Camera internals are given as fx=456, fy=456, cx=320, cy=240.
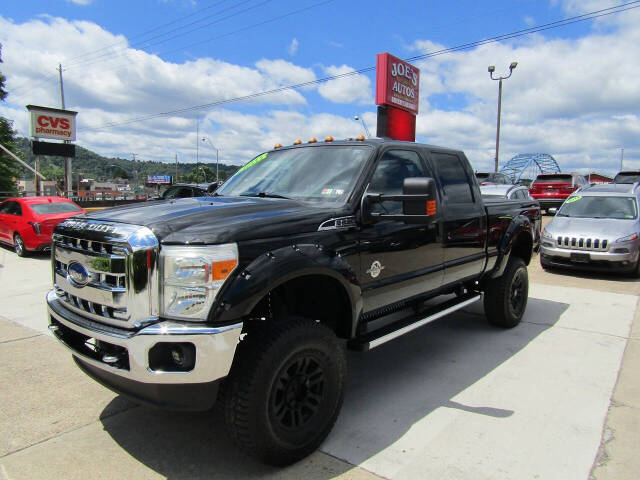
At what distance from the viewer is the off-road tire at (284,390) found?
2.37m

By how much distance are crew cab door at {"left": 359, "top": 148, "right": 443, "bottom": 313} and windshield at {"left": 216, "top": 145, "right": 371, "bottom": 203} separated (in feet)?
0.67

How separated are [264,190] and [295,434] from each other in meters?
1.86

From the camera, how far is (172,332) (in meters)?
2.25

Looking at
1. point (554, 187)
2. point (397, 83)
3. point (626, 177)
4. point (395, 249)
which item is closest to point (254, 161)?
point (395, 249)

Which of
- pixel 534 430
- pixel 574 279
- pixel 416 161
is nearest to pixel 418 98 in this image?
pixel 574 279

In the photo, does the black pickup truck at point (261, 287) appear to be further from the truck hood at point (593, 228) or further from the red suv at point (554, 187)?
the red suv at point (554, 187)

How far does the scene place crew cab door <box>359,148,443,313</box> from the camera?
323 cm

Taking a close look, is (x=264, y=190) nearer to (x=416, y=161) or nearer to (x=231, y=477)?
(x=416, y=161)

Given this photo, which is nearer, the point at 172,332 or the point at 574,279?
the point at 172,332

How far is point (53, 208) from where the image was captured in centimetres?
1108

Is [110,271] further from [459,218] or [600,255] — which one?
[600,255]

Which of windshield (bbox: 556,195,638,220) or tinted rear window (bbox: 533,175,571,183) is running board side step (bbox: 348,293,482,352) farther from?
tinted rear window (bbox: 533,175,571,183)

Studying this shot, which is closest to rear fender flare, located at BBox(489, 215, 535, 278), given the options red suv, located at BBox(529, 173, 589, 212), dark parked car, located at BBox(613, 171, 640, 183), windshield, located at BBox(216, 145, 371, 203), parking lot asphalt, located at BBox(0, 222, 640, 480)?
parking lot asphalt, located at BBox(0, 222, 640, 480)

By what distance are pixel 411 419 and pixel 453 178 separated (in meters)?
2.34
